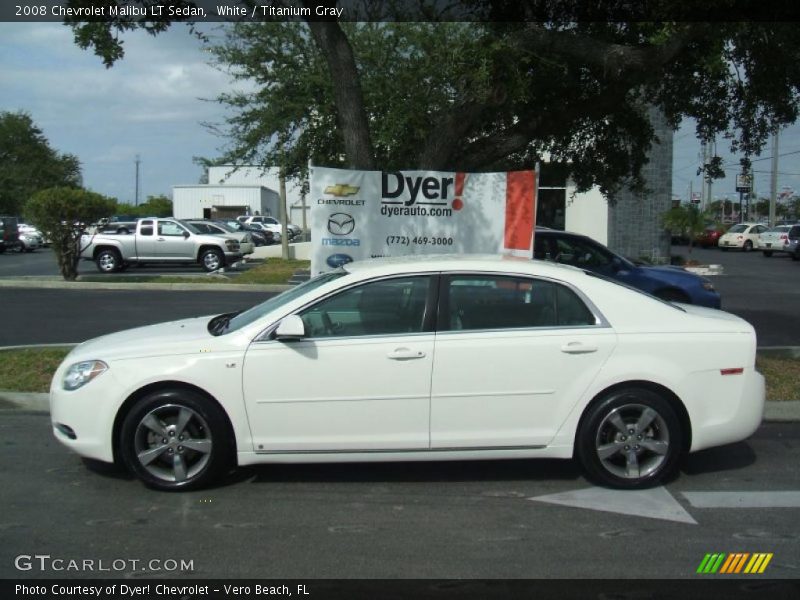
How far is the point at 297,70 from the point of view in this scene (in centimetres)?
1909

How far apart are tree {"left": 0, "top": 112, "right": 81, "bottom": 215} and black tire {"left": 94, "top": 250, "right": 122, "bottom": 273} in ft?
150

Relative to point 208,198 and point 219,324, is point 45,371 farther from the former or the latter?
point 208,198

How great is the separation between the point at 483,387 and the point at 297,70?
15065mm

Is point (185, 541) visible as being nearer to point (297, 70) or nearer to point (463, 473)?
point (463, 473)

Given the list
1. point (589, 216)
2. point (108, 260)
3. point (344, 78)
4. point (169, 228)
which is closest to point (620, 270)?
point (344, 78)

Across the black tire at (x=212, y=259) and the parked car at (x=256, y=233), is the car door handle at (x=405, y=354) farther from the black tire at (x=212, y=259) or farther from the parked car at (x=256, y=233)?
the parked car at (x=256, y=233)

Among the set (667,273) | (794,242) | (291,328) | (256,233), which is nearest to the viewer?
(291,328)

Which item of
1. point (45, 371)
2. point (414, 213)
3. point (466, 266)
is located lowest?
point (45, 371)

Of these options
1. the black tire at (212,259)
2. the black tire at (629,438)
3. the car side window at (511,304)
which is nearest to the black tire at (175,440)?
the car side window at (511,304)

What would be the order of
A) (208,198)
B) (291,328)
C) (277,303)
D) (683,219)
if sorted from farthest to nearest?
(208,198)
(683,219)
(277,303)
(291,328)

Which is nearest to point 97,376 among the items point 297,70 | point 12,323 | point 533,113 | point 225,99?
point 533,113

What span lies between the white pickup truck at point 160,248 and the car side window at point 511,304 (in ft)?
69.3

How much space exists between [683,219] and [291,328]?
24484mm

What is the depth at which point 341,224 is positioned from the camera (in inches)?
382
